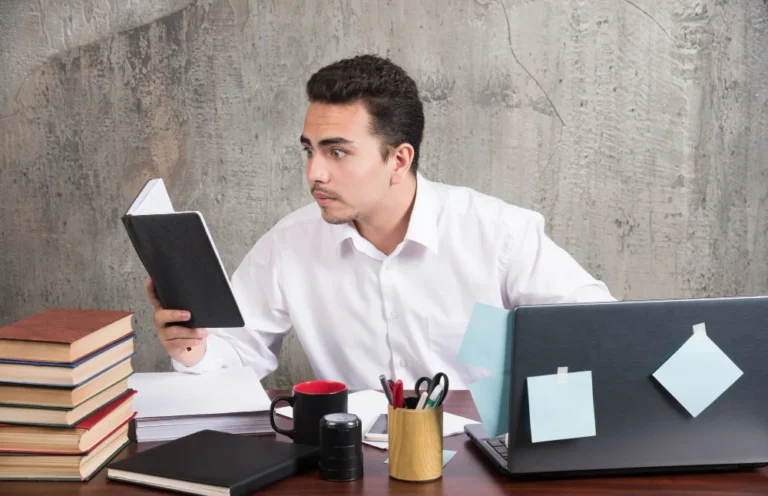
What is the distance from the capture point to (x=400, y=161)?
2.11 m

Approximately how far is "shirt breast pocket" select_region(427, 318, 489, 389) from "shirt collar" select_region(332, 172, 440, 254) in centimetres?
19

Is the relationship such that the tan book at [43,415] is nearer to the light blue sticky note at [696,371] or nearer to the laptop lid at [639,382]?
the laptop lid at [639,382]

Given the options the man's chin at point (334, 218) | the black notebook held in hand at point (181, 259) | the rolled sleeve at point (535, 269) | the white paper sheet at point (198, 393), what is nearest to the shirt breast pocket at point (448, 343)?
the rolled sleeve at point (535, 269)

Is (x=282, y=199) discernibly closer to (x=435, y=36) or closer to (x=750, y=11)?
(x=435, y=36)

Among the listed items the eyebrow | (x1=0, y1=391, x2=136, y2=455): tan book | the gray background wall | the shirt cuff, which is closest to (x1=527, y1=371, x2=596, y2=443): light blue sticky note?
(x1=0, y1=391, x2=136, y2=455): tan book

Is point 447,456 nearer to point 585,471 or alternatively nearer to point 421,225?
point 585,471

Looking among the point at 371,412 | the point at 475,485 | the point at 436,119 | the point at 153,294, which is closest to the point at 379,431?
the point at 371,412

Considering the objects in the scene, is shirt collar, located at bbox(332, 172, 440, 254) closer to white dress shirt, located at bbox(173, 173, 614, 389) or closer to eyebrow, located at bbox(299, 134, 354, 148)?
white dress shirt, located at bbox(173, 173, 614, 389)

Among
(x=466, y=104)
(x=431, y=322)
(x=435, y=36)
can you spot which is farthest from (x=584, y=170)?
(x=431, y=322)

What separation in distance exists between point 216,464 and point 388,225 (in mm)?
1016

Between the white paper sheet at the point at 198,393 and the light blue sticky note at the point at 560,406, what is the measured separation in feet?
1.56

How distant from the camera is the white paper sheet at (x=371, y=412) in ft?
4.40

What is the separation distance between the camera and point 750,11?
8.52ft

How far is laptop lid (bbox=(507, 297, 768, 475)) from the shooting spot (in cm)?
111
